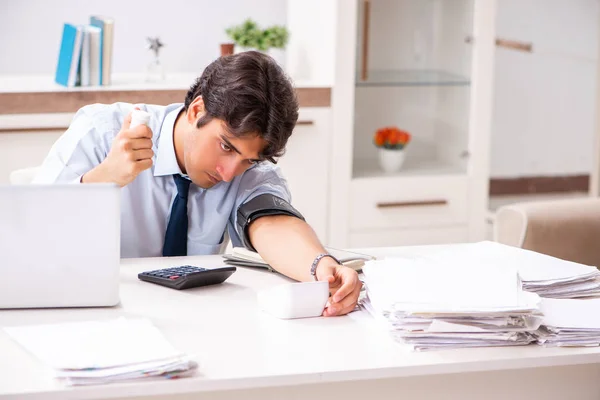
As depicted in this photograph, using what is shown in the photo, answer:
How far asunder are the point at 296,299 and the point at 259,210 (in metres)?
0.49

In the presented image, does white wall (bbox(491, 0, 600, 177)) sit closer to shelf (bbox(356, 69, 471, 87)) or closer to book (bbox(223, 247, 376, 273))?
shelf (bbox(356, 69, 471, 87))

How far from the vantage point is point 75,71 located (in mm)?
3357

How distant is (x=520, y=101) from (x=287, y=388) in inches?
146

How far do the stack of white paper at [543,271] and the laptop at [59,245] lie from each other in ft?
2.11

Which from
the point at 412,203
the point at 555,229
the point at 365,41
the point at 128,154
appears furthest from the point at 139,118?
the point at 412,203

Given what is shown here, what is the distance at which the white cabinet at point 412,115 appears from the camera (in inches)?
149

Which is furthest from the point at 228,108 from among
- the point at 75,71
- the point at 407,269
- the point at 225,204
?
the point at 75,71

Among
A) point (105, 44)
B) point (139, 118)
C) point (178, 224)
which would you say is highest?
point (105, 44)

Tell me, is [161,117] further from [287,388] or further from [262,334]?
[287,388]

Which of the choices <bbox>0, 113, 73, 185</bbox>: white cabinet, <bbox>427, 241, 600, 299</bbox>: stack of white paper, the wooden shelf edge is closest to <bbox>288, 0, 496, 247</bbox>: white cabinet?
the wooden shelf edge

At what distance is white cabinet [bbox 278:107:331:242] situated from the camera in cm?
367

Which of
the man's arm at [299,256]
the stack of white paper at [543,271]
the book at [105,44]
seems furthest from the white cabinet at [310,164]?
the stack of white paper at [543,271]

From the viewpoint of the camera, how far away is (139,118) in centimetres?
176

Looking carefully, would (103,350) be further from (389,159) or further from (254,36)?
(389,159)
